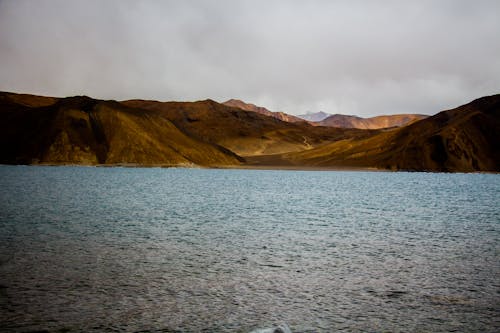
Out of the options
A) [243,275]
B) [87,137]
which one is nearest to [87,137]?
[87,137]

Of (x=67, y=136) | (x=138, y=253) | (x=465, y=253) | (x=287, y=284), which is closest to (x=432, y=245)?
(x=465, y=253)

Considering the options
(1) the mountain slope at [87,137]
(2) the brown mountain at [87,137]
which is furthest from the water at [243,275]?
(2) the brown mountain at [87,137]

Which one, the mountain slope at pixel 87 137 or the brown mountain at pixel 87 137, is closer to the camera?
the mountain slope at pixel 87 137

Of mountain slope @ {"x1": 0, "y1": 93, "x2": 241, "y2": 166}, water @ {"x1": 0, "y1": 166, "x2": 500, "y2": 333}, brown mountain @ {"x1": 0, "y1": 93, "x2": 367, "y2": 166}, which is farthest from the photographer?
brown mountain @ {"x1": 0, "y1": 93, "x2": 367, "y2": 166}

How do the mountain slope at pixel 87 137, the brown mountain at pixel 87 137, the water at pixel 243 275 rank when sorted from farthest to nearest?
the brown mountain at pixel 87 137, the mountain slope at pixel 87 137, the water at pixel 243 275

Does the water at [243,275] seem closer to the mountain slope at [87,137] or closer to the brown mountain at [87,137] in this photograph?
the mountain slope at [87,137]

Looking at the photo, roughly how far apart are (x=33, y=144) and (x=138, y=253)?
167229 mm

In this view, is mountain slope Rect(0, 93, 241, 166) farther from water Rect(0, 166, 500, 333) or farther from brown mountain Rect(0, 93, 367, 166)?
water Rect(0, 166, 500, 333)

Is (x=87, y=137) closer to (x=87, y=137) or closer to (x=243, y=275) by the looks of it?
(x=87, y=137)

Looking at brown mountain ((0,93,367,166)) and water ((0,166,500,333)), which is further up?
brown mountain ((0,93,367,166))

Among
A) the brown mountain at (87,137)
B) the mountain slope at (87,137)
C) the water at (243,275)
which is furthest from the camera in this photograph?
the brown mountain at (87,137)

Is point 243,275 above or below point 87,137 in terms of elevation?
below

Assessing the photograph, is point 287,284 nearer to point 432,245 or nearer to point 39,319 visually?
point 39,319

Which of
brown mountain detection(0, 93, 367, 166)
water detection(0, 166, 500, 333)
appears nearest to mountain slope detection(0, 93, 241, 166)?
brown mountain detection(0, 93, 367, 166)
